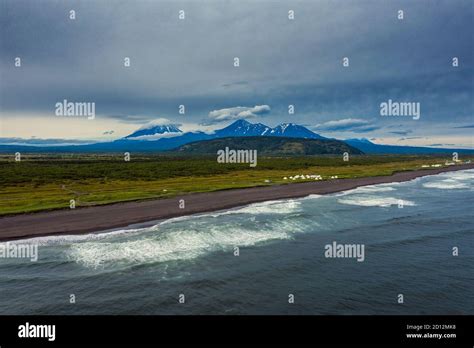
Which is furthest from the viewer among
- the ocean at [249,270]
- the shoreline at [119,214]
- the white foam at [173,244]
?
the shoreline at [119,214]

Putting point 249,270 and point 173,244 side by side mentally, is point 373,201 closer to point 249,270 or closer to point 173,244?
point 173,244

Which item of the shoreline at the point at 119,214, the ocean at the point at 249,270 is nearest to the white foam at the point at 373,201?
the shoreline at the point at 119,214

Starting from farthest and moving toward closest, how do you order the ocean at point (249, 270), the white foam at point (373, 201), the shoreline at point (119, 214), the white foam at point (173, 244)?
the white foam at point (373, 201) < the shoreline at point (119, 214) < the white foam at point (173, 244) < the ocean at point (249, 270)

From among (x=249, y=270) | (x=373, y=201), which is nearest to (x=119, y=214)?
(x=249, y=270)

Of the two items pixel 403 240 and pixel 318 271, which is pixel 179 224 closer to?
pixel 318 271

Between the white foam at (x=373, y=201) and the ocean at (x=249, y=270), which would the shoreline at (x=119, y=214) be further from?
the white foam at (x=373, y=201)
